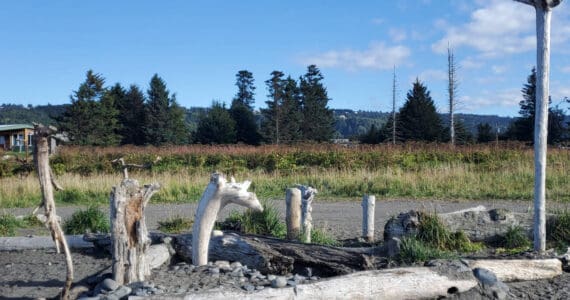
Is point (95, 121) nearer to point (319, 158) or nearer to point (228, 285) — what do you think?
point (319, 158)

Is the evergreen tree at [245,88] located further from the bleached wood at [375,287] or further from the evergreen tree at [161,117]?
the bleached wood at [375,287]

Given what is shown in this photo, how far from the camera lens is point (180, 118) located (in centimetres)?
4525

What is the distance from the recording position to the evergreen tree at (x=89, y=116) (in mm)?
40500

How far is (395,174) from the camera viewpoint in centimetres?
1797

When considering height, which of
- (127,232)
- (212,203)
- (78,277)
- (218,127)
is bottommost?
(78,277)

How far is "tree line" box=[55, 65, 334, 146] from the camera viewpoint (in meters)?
40.9

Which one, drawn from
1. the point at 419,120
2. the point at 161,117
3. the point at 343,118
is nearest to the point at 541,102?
the point at 419,120

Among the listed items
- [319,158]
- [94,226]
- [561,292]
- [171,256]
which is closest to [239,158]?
[319,158]

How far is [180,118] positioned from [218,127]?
168 inches

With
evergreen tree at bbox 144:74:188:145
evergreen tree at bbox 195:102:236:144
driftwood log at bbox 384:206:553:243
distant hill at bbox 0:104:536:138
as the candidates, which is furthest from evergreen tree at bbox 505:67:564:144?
distant hill at bbox 0:104:536:138

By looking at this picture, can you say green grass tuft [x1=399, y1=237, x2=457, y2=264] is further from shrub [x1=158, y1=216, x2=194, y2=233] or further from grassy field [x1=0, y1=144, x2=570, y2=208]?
grassy field [x1=0, y1=144, x2=570, y2=208]

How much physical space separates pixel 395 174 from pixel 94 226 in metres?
11.2

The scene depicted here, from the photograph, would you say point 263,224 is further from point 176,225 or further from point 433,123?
point 433,123

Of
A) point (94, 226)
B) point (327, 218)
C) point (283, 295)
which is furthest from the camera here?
point (327, 218)
